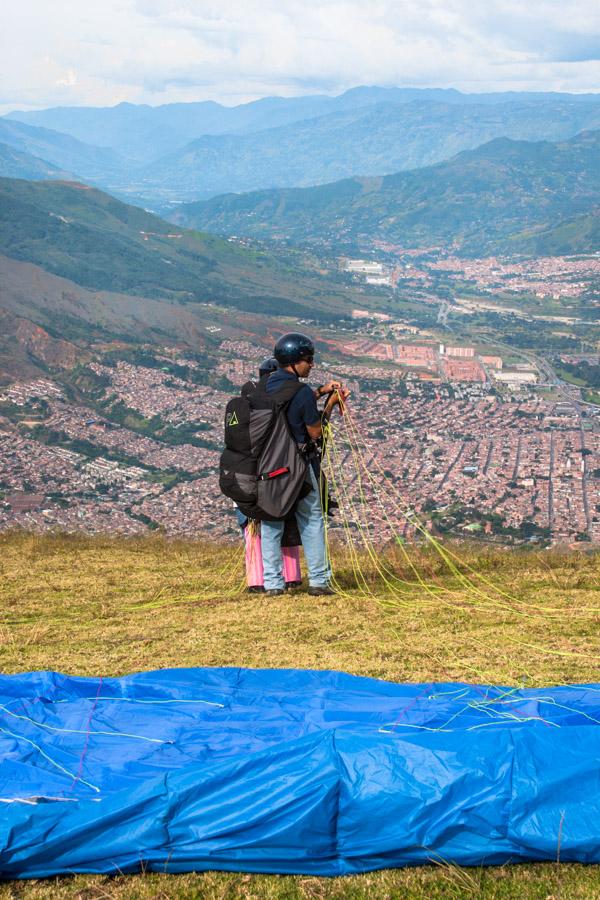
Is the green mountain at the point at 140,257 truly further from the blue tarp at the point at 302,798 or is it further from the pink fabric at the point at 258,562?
the blue tarp at the point at 302,798

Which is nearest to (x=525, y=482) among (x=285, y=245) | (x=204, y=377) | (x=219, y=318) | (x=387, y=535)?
(x=387, y=535)

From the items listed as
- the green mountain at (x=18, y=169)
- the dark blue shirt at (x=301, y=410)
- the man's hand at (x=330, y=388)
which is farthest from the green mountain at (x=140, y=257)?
the green mountain at (x=18, y=169)

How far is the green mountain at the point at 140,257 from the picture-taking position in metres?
69.5

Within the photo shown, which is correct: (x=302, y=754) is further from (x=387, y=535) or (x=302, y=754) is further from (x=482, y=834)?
(x=387, y=535)

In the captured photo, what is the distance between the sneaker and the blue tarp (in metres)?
3.06

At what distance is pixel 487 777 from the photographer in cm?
323

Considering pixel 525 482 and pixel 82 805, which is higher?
pixel 82 805

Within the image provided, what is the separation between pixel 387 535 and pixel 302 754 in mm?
17202


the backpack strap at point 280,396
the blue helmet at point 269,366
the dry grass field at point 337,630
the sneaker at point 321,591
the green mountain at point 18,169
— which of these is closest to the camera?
the dry grass field at point 337,630

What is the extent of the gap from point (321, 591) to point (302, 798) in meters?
3.81

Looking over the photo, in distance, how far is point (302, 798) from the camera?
10.4 ft

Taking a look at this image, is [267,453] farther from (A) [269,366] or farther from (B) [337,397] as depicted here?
(A) [269,366]

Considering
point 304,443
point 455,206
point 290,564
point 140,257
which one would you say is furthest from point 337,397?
point 455,206

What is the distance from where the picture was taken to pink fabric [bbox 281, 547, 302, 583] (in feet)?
23.7
